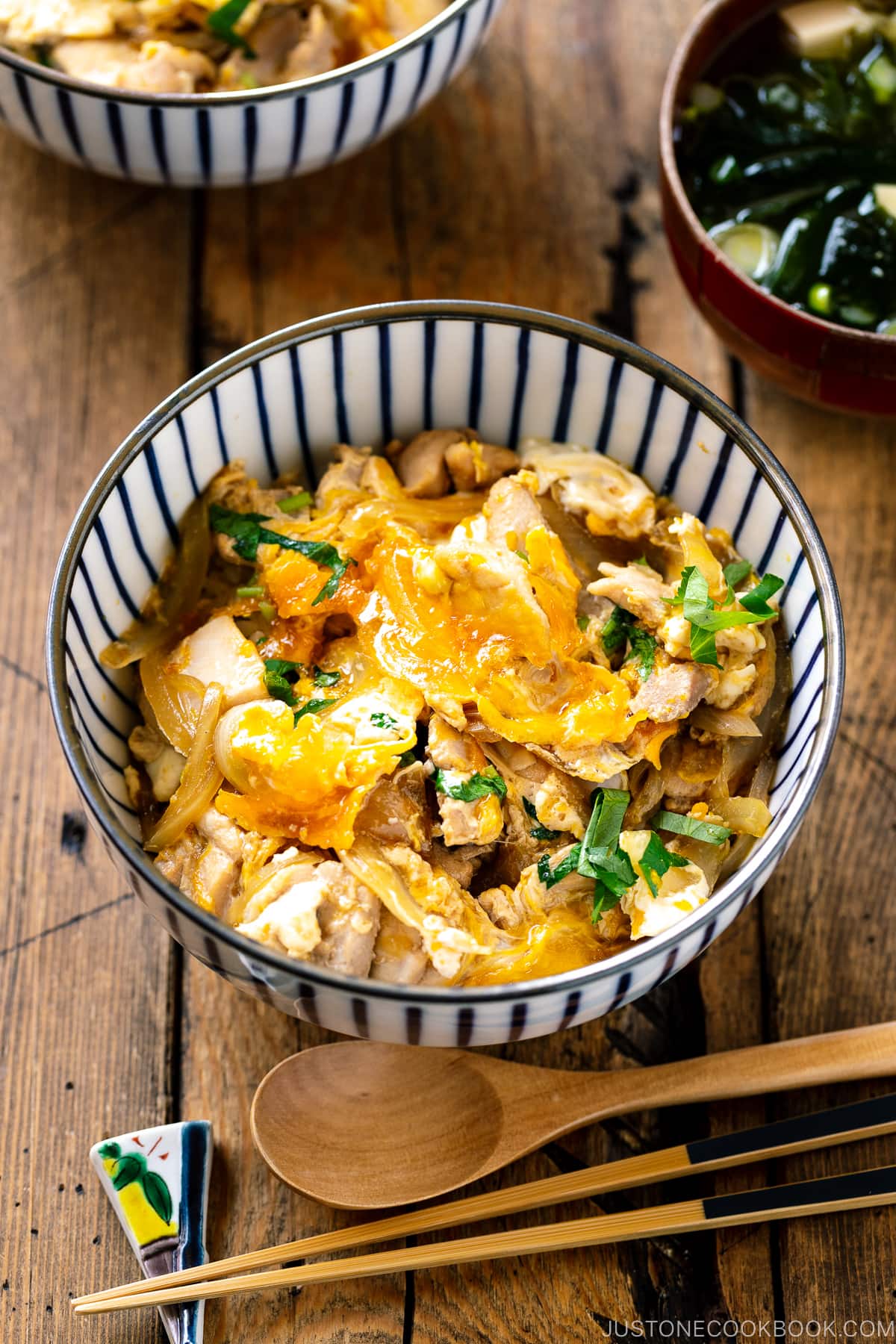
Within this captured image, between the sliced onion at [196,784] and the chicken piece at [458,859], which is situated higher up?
the sliced onion at [196,784]

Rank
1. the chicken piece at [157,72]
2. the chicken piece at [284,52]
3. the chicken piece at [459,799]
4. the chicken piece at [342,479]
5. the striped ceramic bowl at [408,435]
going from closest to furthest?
the striped ceramic bowl at [408,435], the chicken piece at [459,799], the chicken piece at [342,479], the chicken piece at [157,72], the chicken piece at [284,52]

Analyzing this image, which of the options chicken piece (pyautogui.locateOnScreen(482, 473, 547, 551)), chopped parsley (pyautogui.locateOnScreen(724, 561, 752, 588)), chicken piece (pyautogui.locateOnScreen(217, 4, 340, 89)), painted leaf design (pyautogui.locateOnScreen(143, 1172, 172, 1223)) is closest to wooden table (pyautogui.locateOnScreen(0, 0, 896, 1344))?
painted leaf design (pyautogui.locateOnScreen(143, 1172, 172, 1223))

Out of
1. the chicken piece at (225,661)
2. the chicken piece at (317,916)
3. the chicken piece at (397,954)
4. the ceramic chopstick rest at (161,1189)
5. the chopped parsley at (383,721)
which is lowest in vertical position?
the ceramic chopstick rest at (161,1189)

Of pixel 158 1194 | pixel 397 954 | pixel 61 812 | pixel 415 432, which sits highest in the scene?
pixel 415 432

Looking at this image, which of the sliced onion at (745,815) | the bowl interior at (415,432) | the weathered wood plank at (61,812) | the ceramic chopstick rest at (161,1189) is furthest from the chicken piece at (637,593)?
the ceramic chopstick rest at (161,1189)

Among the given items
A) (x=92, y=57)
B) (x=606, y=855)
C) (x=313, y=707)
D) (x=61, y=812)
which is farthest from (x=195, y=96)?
(x=606, y=855)

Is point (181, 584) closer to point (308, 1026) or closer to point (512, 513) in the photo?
point (512, 513)

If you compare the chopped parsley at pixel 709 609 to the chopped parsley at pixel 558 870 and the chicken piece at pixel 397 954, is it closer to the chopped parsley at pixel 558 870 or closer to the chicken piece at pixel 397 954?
the chopped parsley at pixel 558 870

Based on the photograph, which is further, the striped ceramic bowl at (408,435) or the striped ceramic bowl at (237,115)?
the striped ceramic bowl at (237,115)
